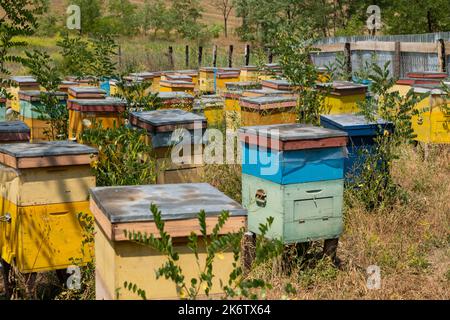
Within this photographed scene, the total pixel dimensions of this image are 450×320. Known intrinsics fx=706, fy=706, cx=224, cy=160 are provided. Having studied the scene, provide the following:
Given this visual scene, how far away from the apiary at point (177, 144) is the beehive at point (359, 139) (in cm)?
124

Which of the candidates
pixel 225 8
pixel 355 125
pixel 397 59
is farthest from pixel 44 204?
pixel 225 8

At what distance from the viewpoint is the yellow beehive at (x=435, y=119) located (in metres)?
7.77

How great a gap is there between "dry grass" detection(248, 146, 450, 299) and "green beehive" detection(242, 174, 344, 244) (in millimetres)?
237

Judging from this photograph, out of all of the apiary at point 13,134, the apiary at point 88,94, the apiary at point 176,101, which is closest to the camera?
the apiary at point 13,134

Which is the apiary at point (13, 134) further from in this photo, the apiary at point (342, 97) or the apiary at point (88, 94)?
the apiary at point (342, 97)

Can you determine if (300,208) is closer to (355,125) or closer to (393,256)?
(393,256)

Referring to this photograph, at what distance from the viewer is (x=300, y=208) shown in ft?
15.2

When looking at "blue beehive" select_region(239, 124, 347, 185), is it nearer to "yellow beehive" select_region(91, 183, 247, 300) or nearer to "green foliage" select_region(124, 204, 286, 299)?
"yellow beehive" select_region(91, 183, 247, 300)

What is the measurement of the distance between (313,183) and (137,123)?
1.76 m

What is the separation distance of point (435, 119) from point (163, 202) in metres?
5.20

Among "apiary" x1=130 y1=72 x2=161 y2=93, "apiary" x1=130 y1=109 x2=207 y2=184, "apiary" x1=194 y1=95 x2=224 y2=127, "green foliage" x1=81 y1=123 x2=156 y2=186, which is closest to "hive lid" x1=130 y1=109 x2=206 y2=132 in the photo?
"apiary" x1=130 y1=109 x2=207 y2=184

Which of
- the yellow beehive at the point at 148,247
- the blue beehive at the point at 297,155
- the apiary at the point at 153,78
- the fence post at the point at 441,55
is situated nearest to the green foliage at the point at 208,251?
the yellow beehive at the point at 148,247
